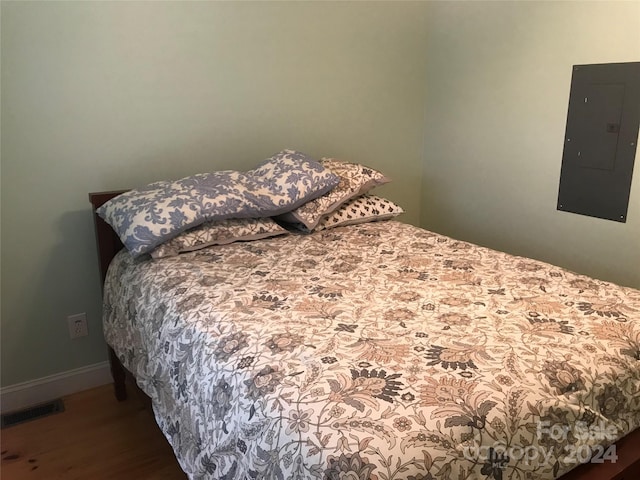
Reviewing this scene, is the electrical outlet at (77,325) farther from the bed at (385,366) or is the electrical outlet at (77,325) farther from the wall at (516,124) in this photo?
the wall at (516,124)

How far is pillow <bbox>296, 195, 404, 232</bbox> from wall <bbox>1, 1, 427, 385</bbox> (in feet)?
1.69

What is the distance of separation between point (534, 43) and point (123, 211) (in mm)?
2174

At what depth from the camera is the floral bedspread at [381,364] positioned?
1.06 meters

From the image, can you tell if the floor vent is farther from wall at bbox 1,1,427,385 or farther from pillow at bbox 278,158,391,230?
pillow at bbox 278,158,391,230

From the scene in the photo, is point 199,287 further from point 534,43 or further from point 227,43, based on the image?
point 534,43

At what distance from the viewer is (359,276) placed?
1895 millimetres

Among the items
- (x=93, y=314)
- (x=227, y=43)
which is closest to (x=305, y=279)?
(x=93, y=314)

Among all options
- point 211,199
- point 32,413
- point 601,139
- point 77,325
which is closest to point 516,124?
point 601,139

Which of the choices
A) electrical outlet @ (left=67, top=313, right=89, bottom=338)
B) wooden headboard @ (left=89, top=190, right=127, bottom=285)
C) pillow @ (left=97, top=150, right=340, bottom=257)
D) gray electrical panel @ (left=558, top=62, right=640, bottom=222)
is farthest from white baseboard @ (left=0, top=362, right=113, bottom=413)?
gray electrical panel @ (left=558, top=62, right=640, bottom=222)

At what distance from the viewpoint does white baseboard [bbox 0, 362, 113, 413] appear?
2.32m

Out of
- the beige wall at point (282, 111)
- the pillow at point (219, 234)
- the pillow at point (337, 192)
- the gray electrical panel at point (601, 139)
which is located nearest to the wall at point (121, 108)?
the beige wall at point (282, 111)

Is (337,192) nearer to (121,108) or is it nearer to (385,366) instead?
(121,108)

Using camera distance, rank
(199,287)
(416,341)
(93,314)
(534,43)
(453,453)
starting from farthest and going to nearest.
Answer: (534,43) → (93,314) → (199,287) → (416,341) → (453,453)

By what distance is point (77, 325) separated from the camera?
7.98 feet
